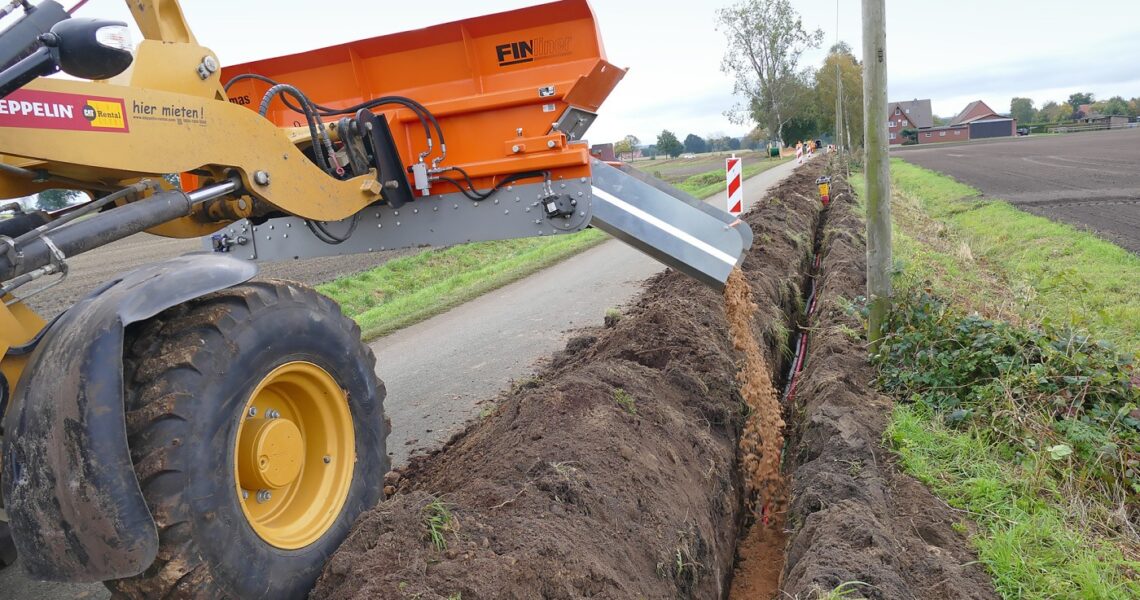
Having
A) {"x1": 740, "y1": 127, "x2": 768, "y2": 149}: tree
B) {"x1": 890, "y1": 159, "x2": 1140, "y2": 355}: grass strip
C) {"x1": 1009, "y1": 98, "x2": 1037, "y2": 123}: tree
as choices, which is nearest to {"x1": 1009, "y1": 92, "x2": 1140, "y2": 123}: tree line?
{"x1": 1009, "y1": 98, "x2": 1037, "y2": 123}: tree

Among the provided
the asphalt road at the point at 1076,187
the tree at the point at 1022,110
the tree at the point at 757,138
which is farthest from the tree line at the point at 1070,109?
the asphalt road at the point at 1076,187

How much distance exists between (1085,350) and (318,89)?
5184 millimetres

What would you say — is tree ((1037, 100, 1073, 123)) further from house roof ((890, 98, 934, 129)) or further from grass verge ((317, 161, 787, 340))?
grass verge ((317, 161, 787, 340))

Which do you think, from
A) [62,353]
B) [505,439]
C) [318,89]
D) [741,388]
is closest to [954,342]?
[741,388]

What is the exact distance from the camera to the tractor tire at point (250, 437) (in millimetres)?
2668

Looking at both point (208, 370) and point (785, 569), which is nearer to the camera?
point (208, 370)

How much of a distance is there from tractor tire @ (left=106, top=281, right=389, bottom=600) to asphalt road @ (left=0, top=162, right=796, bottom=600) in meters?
1.15

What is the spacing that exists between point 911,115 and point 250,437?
122 metres

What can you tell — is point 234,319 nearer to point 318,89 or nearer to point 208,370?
point 208,370

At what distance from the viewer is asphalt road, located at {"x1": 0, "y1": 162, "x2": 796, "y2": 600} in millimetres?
5516

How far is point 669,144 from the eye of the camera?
82.9 meters

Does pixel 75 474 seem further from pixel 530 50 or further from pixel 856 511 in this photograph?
pixel 530 50

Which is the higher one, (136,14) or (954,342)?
(136,14)

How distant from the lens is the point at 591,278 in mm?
11633
